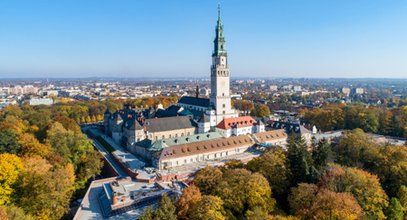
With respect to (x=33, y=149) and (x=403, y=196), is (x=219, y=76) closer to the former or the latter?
(x=33, y=149)

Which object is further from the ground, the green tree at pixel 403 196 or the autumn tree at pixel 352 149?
the autumn tree at pixel 352 149

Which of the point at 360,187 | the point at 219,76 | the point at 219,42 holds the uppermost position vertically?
the point at 219,42

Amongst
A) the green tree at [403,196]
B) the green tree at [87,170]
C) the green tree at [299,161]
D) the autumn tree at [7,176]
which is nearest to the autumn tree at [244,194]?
the green tree at [299,161]

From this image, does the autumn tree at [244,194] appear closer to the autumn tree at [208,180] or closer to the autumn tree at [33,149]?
the autumn tree at [208,180]

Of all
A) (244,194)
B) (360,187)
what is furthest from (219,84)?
(360,187)

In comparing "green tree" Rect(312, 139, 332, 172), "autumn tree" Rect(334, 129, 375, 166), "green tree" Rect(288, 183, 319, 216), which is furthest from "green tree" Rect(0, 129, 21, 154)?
"autumn tree" Rect(334, 129, 375, 166)

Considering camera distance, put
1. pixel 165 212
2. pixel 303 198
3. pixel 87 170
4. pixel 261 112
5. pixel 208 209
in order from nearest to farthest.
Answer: pixel 165 212 < pixel 208 209 < pixel 303 198 < pixel 87 170 < pixel 261 112
